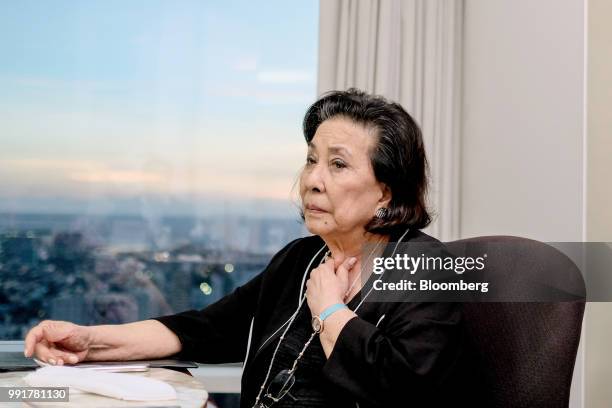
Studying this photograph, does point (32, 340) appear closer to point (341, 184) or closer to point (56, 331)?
point (56, 331)

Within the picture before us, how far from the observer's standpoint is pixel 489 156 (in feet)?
9.40

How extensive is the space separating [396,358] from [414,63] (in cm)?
183

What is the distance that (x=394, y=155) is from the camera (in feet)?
5.64

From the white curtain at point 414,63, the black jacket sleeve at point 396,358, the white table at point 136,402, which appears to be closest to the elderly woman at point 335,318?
the black jacket sleeve at point 396,358

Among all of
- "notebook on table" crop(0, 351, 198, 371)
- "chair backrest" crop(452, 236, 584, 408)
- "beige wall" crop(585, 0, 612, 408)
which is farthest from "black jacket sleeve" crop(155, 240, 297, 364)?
"beige wall" crop(585, 0, 612, 408)

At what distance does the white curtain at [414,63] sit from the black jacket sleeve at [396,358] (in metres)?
1.50

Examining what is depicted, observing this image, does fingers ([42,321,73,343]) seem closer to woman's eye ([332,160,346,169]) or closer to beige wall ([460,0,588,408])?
woman's eye ([332,160,346,169])

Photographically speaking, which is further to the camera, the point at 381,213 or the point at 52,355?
the point at 381,213

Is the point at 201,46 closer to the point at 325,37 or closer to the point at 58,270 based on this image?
the point at 325,37

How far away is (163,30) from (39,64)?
531 mm

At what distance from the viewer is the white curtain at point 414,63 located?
295 centimetres

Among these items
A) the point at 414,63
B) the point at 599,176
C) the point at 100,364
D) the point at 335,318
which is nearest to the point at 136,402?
the point at 100,364

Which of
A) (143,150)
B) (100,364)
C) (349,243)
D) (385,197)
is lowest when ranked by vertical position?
(100,364)

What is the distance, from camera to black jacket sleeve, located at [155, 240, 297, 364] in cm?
177
